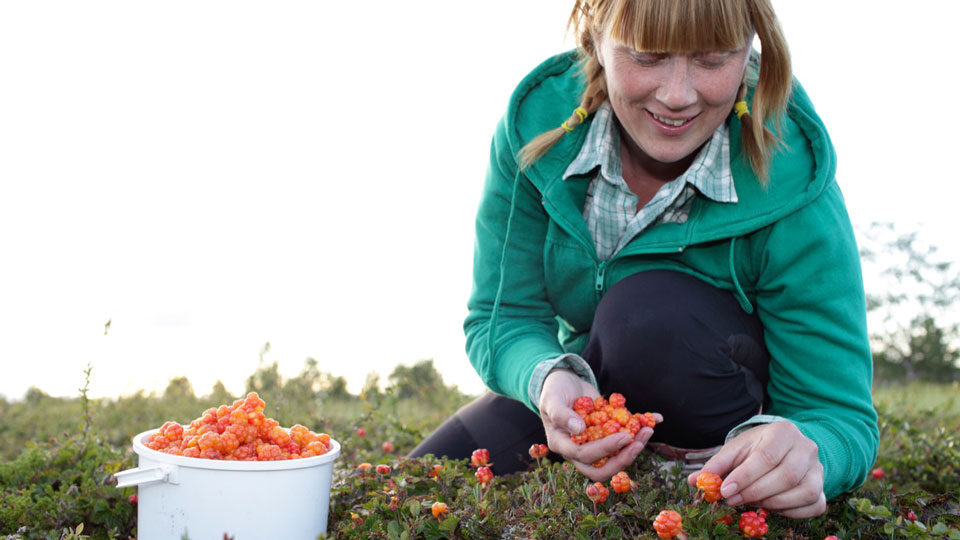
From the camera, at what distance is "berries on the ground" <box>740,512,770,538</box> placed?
1659 mm

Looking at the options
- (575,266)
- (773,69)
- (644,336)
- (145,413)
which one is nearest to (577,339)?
(575,266)

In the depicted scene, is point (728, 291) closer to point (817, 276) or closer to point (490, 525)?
point (817, 276)

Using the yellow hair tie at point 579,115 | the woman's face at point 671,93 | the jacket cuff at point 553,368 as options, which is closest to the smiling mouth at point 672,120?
the woman's face at point 671,93

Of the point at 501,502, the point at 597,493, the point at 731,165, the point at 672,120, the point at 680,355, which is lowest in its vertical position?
the point at 501,502

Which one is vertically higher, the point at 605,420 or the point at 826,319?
the point at 826,319

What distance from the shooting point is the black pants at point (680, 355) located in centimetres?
211

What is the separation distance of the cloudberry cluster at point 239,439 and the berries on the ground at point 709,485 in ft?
2.77

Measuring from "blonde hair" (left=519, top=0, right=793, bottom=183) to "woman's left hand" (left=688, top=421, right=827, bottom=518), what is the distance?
716 mm

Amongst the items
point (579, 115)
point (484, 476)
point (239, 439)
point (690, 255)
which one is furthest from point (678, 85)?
point (239, 439)

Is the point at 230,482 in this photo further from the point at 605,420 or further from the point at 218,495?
the point at 605,420

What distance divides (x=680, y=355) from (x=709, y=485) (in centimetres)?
50

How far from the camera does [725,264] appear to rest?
2252mm

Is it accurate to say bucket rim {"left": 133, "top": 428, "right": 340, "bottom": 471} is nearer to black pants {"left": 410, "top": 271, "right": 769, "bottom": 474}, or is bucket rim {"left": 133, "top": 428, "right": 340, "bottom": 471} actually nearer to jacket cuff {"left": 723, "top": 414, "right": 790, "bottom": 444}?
black pants {"left": 410, "top": 271, "right": 769, "bottom": 474}

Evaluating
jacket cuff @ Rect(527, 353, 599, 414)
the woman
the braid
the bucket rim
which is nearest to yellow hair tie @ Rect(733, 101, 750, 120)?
the woman
